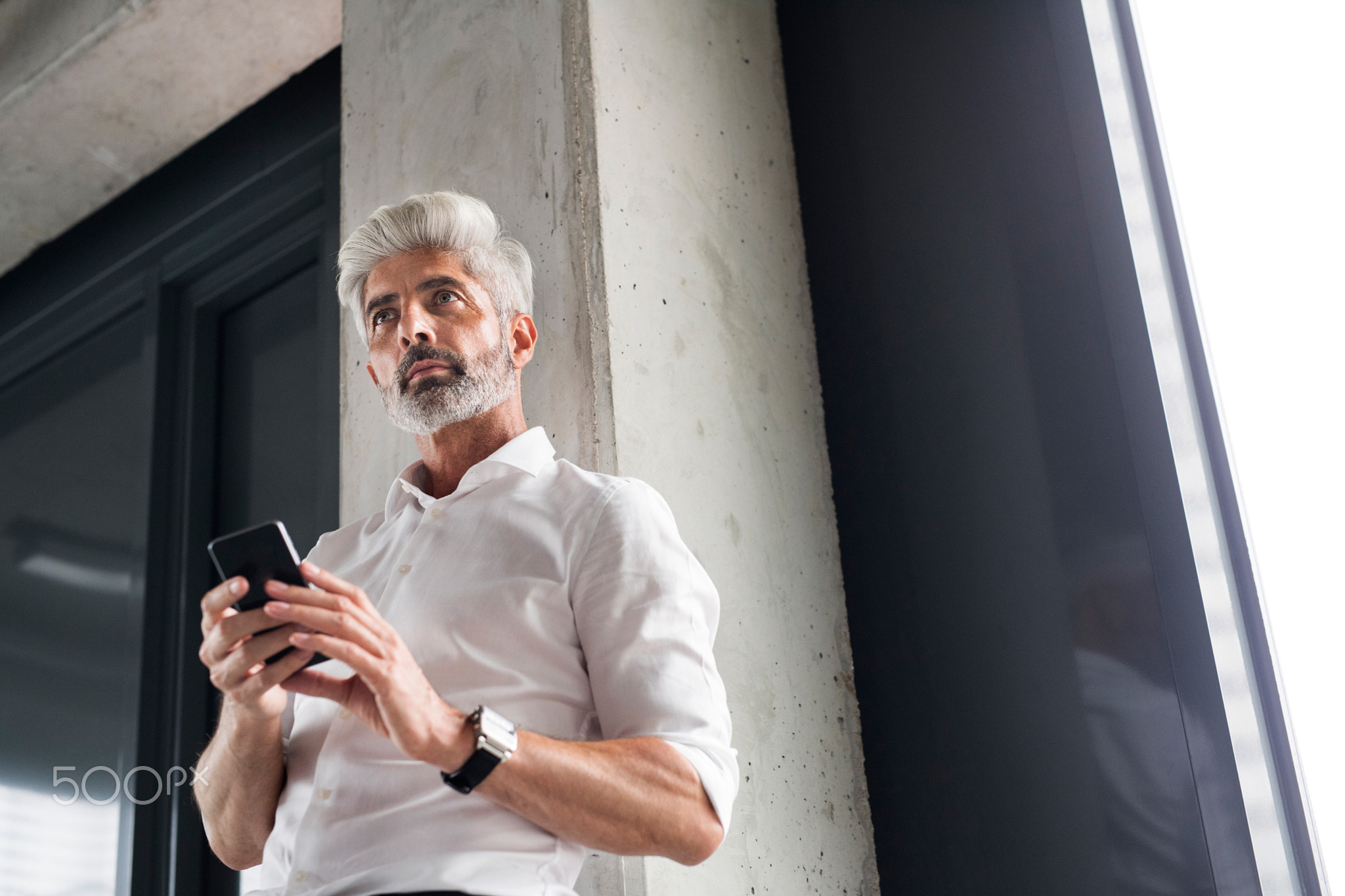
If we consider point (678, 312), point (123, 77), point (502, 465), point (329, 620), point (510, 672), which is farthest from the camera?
point (123, 77)

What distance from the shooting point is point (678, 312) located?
181 cm

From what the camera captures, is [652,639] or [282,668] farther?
[652,639]

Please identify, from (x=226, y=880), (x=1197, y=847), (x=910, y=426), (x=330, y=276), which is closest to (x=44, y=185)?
(x=330, y=276)

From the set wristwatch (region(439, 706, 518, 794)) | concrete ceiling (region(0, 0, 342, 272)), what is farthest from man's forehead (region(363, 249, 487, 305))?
concrete ceiling (region(0, 0, 342, 272))

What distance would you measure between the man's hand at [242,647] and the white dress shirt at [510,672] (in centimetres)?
18

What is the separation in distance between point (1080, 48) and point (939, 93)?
0.85 ft

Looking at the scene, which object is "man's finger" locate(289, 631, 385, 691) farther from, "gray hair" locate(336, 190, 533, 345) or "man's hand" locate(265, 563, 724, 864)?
"gray hair" locate(336, 190, 533, 345)

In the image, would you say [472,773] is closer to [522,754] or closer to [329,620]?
[522,754]

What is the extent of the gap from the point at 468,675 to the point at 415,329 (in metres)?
0.57

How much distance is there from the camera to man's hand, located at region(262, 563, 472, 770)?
1.00m

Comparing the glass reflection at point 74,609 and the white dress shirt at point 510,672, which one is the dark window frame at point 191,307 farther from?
the white dress shirt at point 510,672

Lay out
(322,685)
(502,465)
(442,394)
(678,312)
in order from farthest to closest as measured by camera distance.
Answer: (678,312)
(442,394)
(502,465)
(322,685)

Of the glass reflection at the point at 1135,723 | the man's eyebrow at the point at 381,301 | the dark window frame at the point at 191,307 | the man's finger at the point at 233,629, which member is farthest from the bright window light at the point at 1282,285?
the dark window frame at the point at 191,307

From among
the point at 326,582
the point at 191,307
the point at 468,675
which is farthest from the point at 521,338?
the point at 191,307
